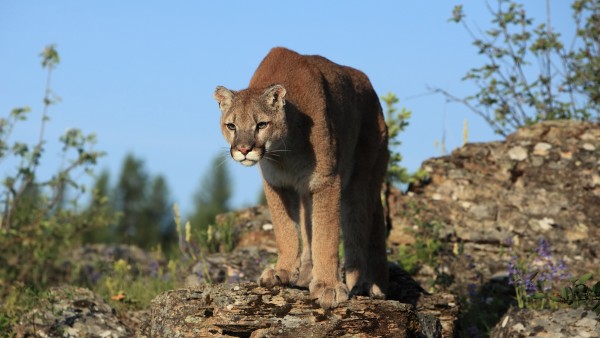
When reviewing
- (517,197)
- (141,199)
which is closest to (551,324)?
(517,197)

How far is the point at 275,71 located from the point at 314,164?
1.06 meters

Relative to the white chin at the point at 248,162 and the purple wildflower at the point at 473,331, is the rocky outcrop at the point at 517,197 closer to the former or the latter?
the purple wildflower at the point at 473,331

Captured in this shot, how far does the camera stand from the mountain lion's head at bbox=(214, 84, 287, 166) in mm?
6809

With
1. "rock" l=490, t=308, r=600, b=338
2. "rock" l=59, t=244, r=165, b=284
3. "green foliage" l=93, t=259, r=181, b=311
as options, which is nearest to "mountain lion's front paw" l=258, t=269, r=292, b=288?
"rock" l=490, t=308, r=600, b=338

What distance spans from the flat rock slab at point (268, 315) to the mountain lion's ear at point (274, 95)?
1.44 m

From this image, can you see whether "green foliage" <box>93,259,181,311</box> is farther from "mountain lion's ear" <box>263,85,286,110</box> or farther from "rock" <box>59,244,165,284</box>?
"mountain lion's ear" <box>263,85,286,110</box>

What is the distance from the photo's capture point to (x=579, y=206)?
Result: 35.6ft

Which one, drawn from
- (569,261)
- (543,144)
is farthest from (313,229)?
(543,144)

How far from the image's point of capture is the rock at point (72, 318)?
8172mm

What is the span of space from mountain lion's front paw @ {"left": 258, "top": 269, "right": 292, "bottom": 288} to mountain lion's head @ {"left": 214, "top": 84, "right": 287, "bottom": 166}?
2.91 feet

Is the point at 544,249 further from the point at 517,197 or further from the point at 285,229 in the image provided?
the point at 285,229

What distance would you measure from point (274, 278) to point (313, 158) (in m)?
1.03

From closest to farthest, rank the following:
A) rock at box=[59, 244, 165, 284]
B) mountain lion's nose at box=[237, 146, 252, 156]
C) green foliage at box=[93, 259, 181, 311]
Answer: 1. mountain lion's nose at box=[237, 146, 252, 156]
2. green foliage at box=[93, 259, 181, 311]
3. rock at box=[59, 244, 165, 284]

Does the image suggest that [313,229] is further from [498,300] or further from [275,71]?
[498,300]
